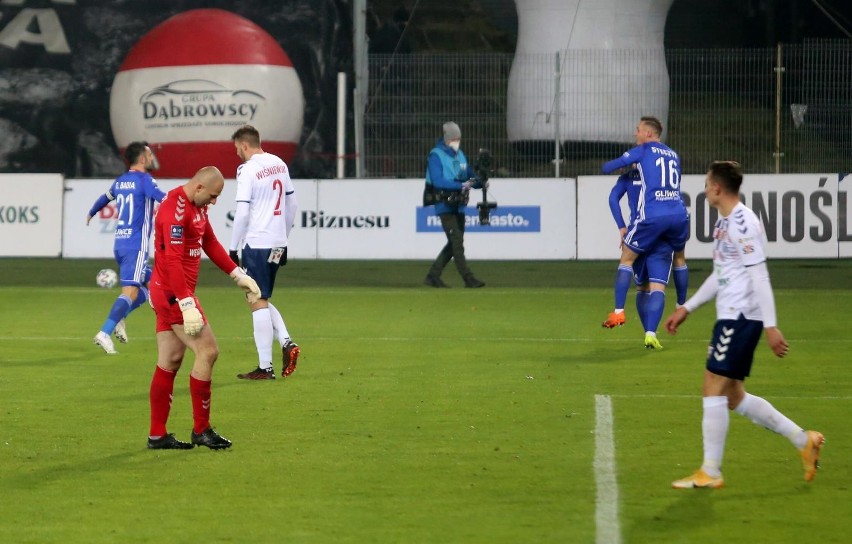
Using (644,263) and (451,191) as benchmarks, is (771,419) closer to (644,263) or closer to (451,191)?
(644,263)

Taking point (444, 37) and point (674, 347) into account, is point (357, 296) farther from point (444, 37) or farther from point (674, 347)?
point (444, 37)

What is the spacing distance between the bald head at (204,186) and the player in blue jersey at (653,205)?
5.49 meters

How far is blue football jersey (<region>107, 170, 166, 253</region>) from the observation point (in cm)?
1334

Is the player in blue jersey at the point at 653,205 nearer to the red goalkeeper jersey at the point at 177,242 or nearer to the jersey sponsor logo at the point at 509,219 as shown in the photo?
the red goalkeeper jersey at the point at 177,242

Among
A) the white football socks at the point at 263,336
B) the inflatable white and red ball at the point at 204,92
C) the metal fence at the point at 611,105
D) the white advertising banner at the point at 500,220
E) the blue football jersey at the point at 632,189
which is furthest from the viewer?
the inflatable white and red ball at the point at 204,92

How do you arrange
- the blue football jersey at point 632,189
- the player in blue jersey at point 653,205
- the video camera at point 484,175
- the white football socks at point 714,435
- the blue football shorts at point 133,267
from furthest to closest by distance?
1. the video camera at point 484,175
2. the blue football shorts at point 133,267
3. the blue football jersey at point 632,189
4. the player in blue jersey at point 653,205
5. the white football socks at point 714,435

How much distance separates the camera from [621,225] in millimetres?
13609

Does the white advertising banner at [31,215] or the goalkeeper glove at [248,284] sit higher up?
the white advertising banner at [31,215]

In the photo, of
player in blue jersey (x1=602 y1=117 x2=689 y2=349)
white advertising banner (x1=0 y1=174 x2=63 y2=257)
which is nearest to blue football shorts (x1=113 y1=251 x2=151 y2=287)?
player in blue jersey (x1=602 y1=117 x2=689 y2=349)

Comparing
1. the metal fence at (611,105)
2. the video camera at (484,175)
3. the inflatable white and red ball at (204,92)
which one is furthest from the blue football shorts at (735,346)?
the inflatable white and red ball at (204,92)

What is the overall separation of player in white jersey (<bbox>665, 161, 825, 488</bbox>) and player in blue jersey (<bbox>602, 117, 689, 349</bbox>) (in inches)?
223

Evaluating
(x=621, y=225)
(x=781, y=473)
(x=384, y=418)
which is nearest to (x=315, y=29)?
(x=621, y=225)

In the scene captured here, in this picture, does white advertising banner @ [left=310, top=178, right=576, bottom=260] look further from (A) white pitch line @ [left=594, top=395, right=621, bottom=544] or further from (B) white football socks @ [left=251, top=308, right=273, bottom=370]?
(A) white pitch line @ [left=594, top=395, right=621, bottom=544]

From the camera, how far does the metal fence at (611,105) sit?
25.5 metres
